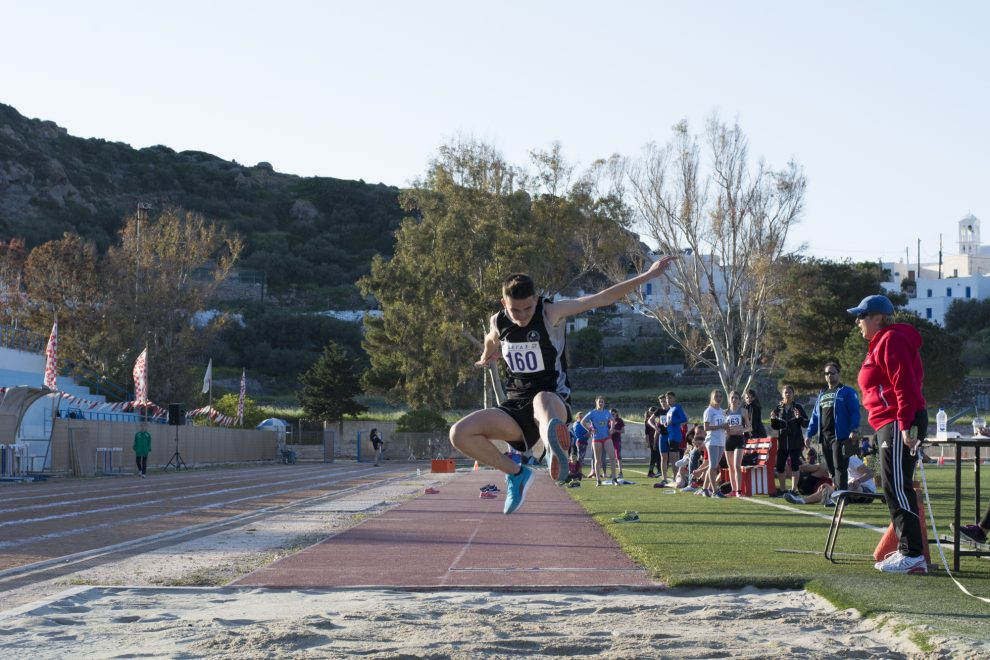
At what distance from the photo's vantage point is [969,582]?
759cm

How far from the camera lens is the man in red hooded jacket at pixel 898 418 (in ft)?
26.0

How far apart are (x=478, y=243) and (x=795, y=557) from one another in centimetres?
4364

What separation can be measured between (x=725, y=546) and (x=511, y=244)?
42.6 metres


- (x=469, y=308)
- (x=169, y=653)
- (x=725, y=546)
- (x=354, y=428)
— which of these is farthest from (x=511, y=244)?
(x=169, y=653)

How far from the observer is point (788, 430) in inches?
655

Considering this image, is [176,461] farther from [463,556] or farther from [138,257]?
[463,556]

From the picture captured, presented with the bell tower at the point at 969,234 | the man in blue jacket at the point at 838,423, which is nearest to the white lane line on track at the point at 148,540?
the man in blue jacket at the point at 838,423

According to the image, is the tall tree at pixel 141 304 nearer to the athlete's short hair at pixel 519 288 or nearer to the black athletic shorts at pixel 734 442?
the black athletic shorts at pixel 734 442

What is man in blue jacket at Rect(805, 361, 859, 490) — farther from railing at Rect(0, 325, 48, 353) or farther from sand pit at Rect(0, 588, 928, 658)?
railing at Rect(0, 325, 48, 353)

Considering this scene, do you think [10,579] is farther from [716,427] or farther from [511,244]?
[511,244]

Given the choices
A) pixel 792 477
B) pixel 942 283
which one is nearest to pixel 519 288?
pixel 792 477

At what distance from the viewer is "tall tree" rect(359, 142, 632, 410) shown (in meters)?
A: 52.0

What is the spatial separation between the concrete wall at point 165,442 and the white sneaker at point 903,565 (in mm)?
28835

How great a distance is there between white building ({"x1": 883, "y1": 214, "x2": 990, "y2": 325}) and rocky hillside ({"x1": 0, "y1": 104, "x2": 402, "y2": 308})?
2613 inches
